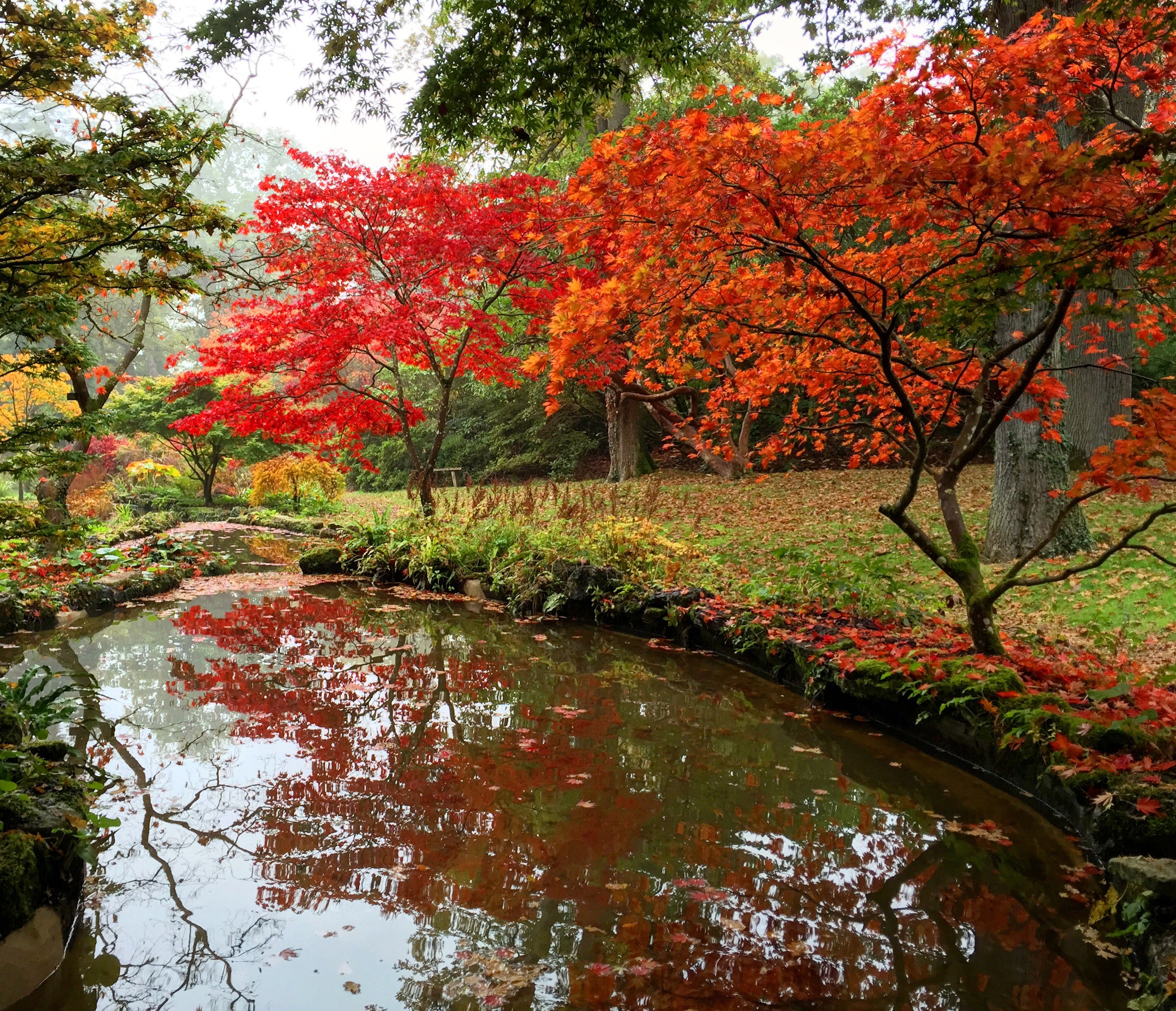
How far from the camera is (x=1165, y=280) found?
316 centimetres

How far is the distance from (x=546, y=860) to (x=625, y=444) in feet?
37.3

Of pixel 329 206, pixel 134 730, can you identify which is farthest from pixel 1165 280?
pixel 329 206

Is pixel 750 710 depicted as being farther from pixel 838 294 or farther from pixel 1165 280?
pixel 1165 280

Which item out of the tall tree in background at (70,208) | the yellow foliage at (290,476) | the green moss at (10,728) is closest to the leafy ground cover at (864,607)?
the green moss at (10,728)

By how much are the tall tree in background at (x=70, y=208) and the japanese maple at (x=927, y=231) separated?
1944 millimetres

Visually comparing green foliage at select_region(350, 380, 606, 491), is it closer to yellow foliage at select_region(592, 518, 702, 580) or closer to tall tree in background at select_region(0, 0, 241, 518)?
yellow foliage at select_region(592, 518, 702, 580)

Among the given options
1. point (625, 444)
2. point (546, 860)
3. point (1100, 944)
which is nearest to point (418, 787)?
point (546, 860)

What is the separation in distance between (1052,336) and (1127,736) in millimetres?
1765

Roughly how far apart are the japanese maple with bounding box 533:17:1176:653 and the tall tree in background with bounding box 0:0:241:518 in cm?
194

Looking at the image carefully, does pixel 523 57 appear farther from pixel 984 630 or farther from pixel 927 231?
pixel 984 630

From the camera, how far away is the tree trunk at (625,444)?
13.8 meters

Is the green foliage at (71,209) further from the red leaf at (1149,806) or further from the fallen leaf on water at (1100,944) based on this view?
the red leaf at (1149,806)

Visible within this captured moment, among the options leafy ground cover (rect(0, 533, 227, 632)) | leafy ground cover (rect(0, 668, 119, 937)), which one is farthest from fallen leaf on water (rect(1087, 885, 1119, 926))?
leafy ground cover (rect(0, 533, 227, 632))

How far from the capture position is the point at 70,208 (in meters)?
3.59
